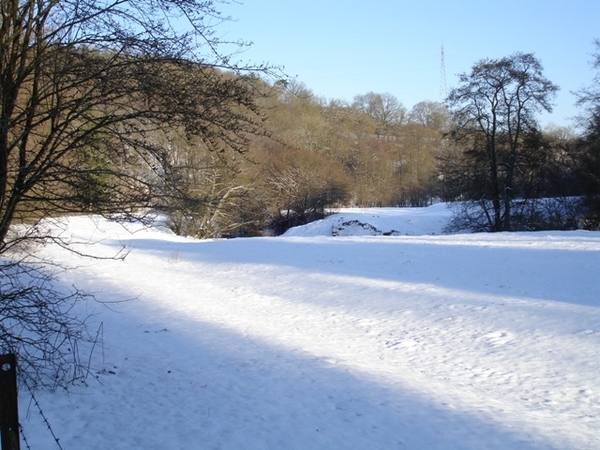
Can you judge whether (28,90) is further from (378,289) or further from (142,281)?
(142,281)

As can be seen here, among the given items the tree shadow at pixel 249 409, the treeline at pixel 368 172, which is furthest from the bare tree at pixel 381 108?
the tree shadow at pixel 249 409

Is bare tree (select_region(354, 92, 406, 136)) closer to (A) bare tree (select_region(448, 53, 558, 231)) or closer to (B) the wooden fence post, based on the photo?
(A) bare tree (select_region(448, 53, 558, 231))

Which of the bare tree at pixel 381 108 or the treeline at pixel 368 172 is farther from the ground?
the bare tree at pixel 381 108

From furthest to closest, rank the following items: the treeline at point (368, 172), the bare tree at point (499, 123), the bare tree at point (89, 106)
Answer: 1. the bare tree at point (499, 123)
2. the treeline at point (368, 172)
3. the bare tree at point (89, 106)

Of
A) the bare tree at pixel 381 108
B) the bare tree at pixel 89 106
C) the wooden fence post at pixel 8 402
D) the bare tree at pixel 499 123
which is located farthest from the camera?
the bare tree at pixel 381 108

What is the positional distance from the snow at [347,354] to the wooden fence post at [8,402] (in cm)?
Result: 232

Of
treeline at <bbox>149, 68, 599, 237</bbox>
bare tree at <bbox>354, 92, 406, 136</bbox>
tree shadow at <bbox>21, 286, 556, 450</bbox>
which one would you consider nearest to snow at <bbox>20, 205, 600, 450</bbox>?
tree shadow at <bbox>21, 286, 556, 450</bbox>

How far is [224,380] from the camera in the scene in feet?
22.9

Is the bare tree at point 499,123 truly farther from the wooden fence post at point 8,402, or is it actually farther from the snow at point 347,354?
the wooden fence post at point 8,402

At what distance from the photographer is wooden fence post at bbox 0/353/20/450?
250 cm

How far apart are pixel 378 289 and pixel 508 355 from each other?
5002 mm

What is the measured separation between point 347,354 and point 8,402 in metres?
6.37

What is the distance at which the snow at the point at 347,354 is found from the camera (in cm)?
521

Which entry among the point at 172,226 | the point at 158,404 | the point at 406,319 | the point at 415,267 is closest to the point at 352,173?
the point at 172,226
